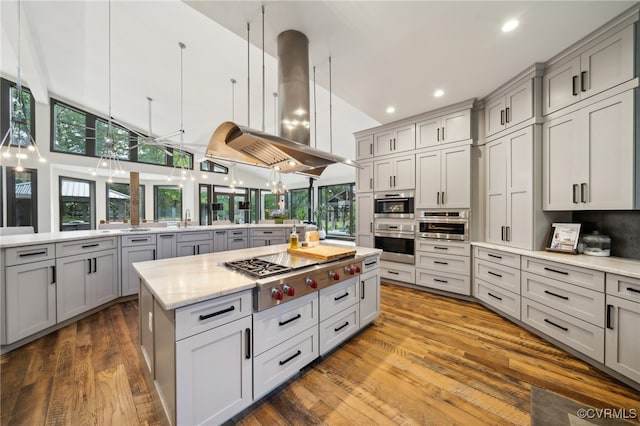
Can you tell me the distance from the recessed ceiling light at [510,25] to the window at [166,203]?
8702mm

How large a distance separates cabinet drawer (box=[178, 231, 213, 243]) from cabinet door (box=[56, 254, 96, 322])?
112 cm

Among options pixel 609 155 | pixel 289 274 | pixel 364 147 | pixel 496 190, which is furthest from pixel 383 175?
pixel 289 274

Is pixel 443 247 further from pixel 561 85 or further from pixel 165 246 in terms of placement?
pixel 165 246

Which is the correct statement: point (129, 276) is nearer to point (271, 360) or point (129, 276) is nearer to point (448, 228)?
point (271, 360)

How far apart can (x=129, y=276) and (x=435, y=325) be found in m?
4.05

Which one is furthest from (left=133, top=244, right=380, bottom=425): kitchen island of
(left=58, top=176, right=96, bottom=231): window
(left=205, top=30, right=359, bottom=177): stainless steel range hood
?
(left=58, top=176, right=96, bottom=231): window

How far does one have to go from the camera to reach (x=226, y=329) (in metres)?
1.30

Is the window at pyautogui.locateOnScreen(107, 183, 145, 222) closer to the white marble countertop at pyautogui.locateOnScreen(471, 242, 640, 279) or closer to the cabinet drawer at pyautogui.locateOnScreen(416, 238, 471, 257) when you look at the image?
the cabinet drawer at pyautogui.locateOnScreen(416, 238, 471, 257)

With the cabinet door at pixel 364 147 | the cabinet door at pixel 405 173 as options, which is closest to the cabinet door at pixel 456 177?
the cabinet door at pixel 405 173

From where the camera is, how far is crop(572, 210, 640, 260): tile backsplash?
6.92 ft

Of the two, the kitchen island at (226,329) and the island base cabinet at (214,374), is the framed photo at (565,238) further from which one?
the island base cabinet at (214,374)

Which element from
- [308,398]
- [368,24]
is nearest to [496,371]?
[308,398]

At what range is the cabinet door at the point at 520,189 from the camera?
2609mm

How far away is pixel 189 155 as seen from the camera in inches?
310
